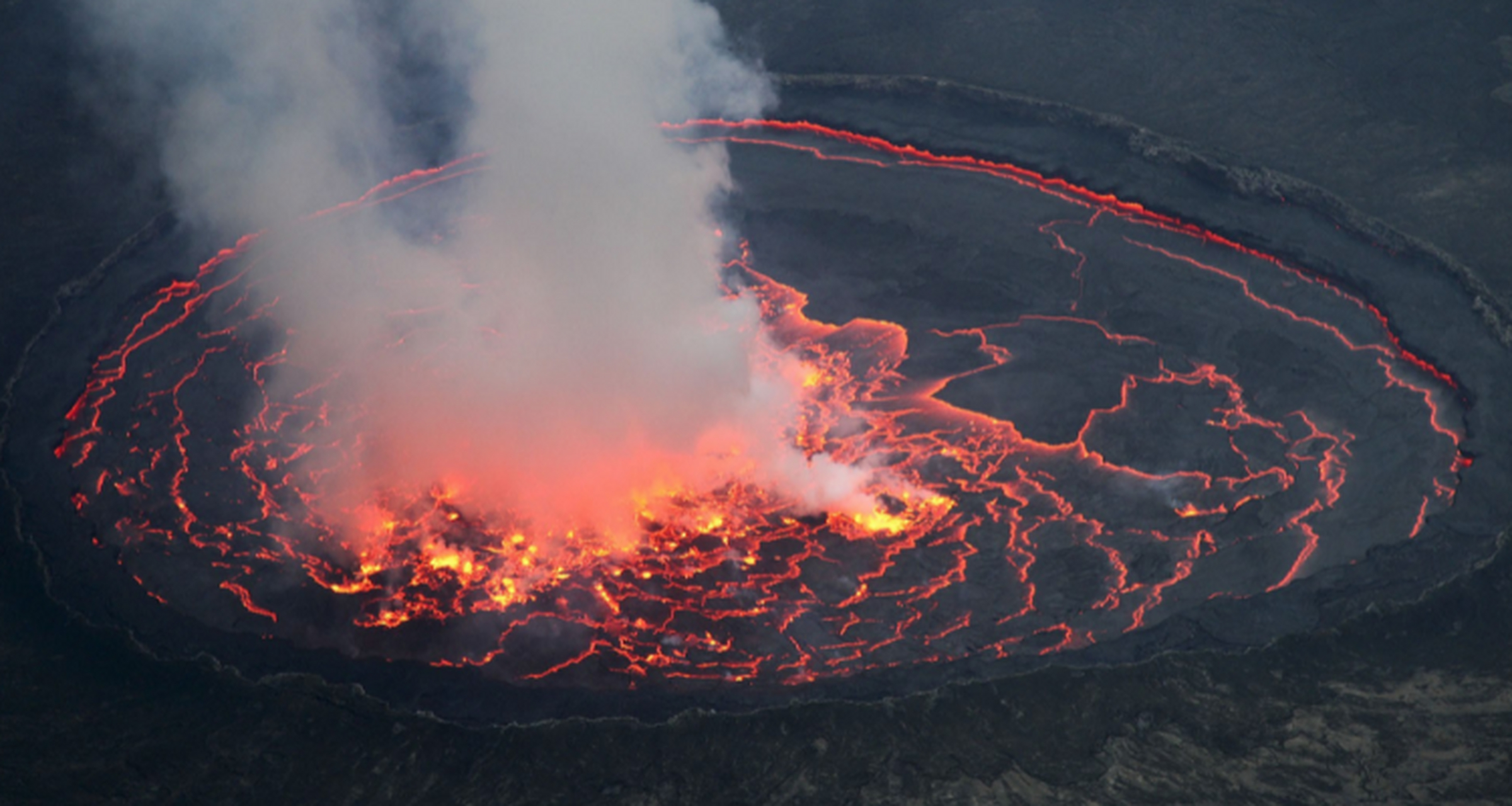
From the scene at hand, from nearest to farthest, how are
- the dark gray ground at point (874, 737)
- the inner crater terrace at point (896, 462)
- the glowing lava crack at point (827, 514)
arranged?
1. the dark gray ground at point (874, 737)
2. the inner crater terrace at point (896, 462)
3. the glowing lava crack at point (827, 514)

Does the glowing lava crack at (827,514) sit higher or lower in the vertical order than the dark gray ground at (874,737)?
higher

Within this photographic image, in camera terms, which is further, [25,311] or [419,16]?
[419,16]

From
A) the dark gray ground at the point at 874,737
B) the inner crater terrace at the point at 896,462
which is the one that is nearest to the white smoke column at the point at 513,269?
the inner crater terrace at the point at 896,462

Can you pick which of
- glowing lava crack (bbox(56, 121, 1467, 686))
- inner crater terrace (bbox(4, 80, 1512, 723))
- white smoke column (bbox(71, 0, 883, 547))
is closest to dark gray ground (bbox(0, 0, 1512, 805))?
inner crater terrace (bbox(4, 80, 1512, 723))

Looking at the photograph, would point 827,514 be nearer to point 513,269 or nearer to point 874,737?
point 874,737

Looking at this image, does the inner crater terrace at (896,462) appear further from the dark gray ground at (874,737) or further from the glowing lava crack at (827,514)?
the dark gray ground at (874,737)

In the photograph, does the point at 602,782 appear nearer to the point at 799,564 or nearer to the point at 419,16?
the point at 799,564

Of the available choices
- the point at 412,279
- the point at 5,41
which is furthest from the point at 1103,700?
the point at 5,41
